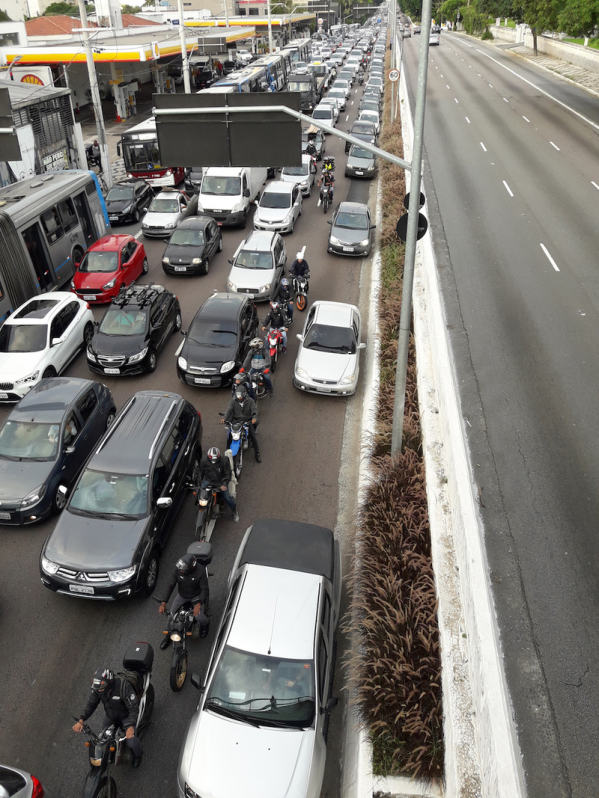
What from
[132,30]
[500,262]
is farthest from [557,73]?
[500,262]

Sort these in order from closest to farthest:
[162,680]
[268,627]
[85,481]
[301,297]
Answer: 1. [268,627]
2. [162,680]
3. [85,481]
4. [301,297]

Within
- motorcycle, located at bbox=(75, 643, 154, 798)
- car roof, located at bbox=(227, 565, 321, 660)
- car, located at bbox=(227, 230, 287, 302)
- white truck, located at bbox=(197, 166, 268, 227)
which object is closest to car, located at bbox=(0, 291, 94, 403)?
car, located at bbox=(227, 230, 287, 302)

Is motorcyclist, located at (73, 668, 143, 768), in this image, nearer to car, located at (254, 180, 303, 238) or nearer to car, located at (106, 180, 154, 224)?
car, located at (254, 180, 303, 238)

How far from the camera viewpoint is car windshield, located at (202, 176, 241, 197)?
2517 cm

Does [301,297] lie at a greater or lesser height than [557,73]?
lesser

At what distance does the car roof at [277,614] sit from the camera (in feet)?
23.3

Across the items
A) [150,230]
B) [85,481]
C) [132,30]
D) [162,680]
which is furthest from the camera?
[132,30]

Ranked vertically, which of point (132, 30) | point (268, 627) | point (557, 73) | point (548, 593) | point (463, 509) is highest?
point (132, 30)

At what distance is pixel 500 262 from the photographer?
733 inches

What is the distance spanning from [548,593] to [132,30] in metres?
60.8

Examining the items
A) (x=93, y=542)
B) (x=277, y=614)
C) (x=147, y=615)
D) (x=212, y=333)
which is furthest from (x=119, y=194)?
(x=277, y=614)

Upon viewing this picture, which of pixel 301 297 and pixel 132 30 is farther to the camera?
pixel 132 30

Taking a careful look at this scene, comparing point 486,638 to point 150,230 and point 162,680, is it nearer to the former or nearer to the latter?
point 162,680

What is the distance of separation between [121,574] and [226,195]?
19558mm
